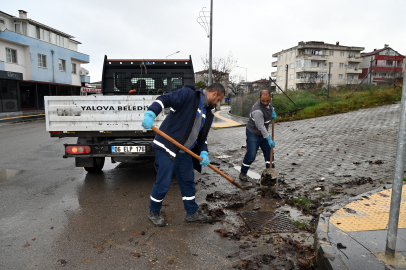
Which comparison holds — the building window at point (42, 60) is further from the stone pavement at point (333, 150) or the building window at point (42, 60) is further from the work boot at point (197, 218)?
the work boot at point (197, 218)

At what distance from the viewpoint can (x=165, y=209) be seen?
427 cm

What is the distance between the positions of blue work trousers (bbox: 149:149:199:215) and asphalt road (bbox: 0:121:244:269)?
10.3 inches

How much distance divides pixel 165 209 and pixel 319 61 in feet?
212

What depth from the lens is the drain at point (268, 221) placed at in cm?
358

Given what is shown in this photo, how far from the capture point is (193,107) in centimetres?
361

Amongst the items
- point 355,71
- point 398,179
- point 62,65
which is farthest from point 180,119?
point 355,71

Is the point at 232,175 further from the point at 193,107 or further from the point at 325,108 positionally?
the point at 325,108

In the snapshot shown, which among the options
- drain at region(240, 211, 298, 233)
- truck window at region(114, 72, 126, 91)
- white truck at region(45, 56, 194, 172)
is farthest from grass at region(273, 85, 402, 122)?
drain at region(240, 211, 298, 233)

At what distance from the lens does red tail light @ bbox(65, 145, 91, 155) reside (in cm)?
523

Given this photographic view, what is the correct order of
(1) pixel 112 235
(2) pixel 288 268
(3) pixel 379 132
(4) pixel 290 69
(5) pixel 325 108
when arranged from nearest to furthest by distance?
1. (2) pixel 288 268
2. (1) pixel 112 235
3. (3) pixel 379 132
4. (5) pixel 325 108
5. (4) pixel 290 69

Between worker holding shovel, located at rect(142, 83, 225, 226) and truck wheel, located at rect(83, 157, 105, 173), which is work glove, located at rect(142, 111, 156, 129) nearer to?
worker holding shovel, located at rect(142, 83, 225, 226)

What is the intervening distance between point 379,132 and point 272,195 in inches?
255

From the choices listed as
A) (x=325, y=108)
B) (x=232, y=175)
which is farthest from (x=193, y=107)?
(x=325, y=108)

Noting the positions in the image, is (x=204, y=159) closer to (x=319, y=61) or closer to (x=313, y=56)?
(x=313, y=56)
